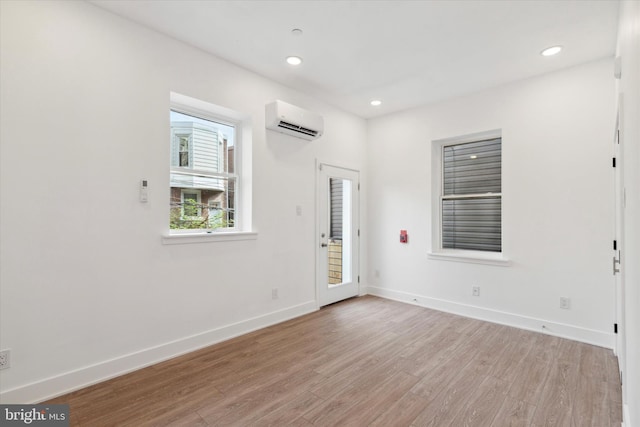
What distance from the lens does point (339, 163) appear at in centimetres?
477

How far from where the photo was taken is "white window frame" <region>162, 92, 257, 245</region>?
3.27 m

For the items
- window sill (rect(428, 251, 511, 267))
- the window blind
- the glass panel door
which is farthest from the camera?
the glass panel door

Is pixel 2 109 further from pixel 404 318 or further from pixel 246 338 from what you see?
pixel 404 318

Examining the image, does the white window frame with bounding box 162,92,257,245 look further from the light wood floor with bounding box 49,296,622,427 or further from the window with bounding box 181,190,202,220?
the light wood floor with bounding box 49,296,622,427

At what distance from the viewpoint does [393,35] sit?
2.92m

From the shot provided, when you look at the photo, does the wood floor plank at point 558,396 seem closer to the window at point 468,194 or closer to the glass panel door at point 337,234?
the window at point 468,194

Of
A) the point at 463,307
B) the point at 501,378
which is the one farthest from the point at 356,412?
the point at 463,307

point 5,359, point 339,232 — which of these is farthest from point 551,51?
point 5,359

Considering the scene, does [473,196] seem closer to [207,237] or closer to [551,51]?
[551,51]

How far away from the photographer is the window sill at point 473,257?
12.9 ft

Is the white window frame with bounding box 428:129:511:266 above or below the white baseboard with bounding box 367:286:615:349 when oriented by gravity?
above

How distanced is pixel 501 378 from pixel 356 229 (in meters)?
2.84

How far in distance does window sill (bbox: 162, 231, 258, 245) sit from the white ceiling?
186 centimetres

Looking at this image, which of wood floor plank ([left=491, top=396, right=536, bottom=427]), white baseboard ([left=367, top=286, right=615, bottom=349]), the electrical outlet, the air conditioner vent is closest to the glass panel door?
the air conditioner vent
